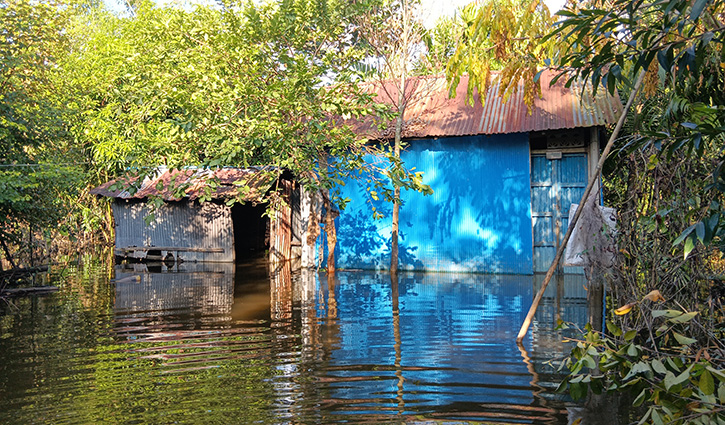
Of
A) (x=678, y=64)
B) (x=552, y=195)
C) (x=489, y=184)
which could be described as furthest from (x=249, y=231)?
(x=678, y=64)

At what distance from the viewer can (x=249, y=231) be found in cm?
2127

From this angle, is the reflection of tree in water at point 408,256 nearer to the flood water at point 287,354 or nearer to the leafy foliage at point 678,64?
the flood water at point 287,354

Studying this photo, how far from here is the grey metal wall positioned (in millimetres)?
18250

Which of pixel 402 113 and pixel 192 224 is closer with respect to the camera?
pixel 402 113

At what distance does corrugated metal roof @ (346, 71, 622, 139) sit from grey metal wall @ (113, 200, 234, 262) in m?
5.26

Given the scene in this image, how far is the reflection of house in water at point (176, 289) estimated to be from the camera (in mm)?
10438

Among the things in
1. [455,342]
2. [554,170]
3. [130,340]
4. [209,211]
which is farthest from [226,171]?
[455,342]

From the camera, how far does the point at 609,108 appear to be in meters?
13.3

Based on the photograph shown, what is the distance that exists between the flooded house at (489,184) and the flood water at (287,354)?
1652mm

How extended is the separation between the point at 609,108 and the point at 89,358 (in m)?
11.1

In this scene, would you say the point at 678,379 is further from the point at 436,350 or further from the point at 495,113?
the point at 495,113

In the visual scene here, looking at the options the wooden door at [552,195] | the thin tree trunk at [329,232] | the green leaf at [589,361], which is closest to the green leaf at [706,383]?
the green leaf at [589,361]

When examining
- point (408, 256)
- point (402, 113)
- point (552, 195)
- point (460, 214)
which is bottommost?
point (408, 256)

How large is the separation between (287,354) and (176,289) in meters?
6.43
